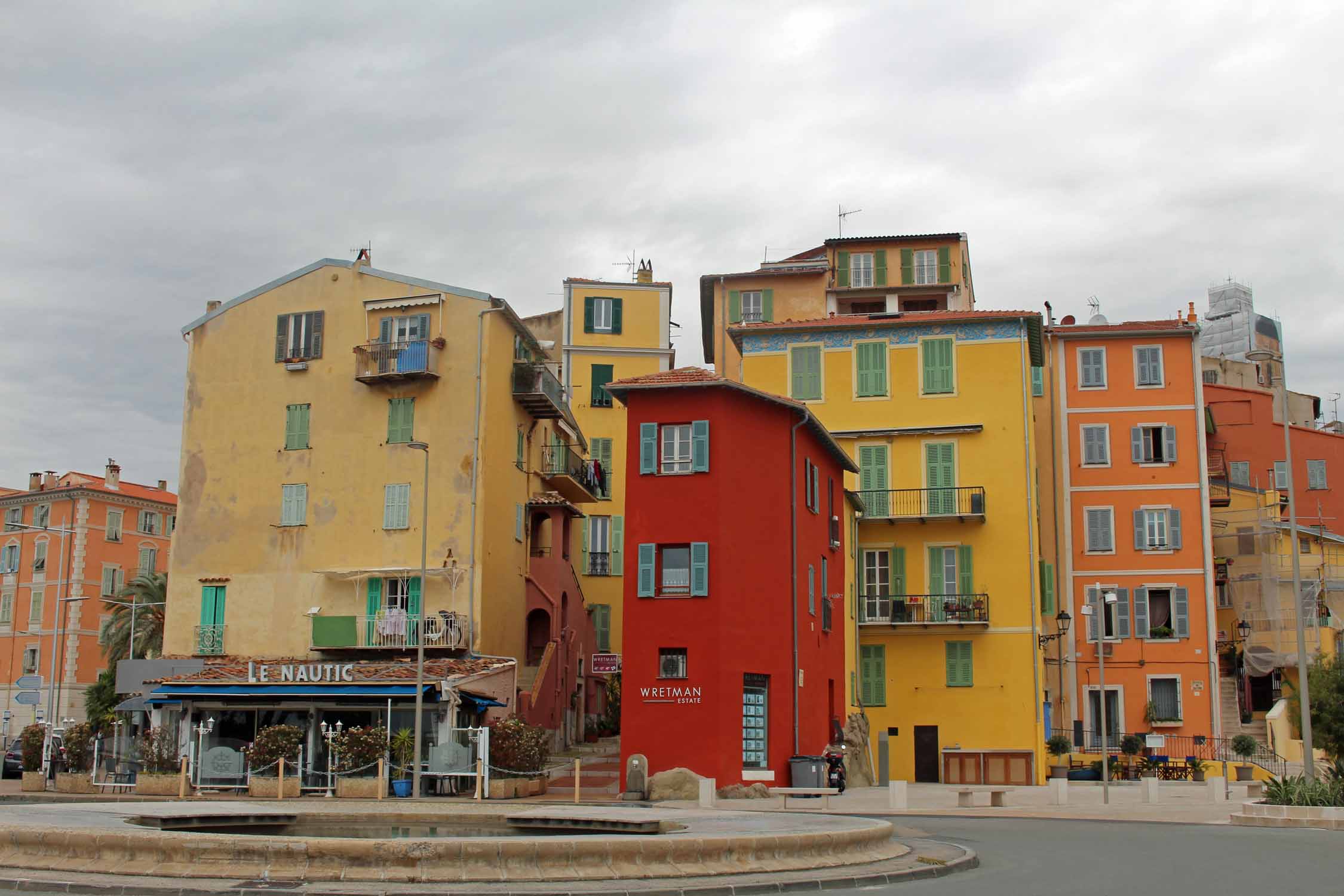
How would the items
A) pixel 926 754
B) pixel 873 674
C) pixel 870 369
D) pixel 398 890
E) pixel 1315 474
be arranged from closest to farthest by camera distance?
pixel 398 890
pixel 926 754
pixel 873 674
pixel 870 369
pixel 1315 474

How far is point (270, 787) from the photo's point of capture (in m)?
36.2

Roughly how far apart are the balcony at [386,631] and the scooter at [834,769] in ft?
39.1

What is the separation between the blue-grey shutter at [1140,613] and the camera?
50.9 m

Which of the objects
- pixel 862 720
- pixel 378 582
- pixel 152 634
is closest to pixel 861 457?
pixel 862 720

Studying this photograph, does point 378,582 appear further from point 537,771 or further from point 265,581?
point 537,771

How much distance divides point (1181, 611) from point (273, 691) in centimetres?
3222

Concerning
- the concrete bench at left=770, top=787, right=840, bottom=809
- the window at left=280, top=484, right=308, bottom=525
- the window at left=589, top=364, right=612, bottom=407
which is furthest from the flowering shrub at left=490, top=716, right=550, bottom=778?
the window at left=589, top=364, right=612, bottom=407

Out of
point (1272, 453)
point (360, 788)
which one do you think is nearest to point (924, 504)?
point (360, 788)

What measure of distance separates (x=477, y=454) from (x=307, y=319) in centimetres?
808

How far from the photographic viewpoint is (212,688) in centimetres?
3938

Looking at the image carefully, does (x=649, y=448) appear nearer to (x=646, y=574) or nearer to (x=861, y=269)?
(x=646, y=574)

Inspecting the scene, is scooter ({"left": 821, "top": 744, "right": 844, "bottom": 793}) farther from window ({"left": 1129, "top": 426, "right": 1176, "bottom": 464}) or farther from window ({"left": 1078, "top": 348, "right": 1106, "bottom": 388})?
window ({"left": 1078, "top": 348, "right": 1106, "bottom": 388})

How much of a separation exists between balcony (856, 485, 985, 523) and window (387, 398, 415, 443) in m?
14.9

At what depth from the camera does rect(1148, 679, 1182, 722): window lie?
49812 mm
